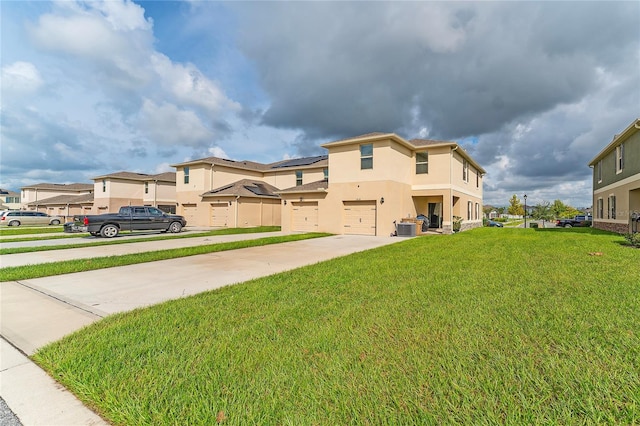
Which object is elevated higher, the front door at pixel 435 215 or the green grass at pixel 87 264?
the front door at pixel 435 215

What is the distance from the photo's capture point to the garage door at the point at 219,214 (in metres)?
25.2

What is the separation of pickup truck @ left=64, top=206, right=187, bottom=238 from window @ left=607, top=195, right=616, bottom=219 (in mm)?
26576

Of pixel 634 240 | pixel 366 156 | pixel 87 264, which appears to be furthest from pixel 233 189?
pixel 634 240

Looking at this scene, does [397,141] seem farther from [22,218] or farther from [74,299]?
[22,218]

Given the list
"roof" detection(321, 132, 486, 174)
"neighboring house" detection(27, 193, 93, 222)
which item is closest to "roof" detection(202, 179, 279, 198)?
"roof" detection(321, 132, 486, 174)

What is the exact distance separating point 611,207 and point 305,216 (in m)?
18.9

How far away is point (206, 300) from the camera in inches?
197

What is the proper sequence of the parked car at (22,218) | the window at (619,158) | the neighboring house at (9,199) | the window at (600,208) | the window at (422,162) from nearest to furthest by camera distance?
the window at (619,158) → the window at (422,162) → the window at (600,208) → the parked car at (22,218) → the neighboring house at (9,199)

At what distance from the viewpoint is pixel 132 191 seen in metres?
36.1

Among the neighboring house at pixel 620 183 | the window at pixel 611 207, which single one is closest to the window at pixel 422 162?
the neighboring house at pixel 620 183

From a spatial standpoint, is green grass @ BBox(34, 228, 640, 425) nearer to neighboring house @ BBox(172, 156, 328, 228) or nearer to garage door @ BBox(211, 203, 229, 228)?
neighboring house @ BBox(172, 156, 328, 228)

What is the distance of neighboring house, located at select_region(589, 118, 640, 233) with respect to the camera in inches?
568

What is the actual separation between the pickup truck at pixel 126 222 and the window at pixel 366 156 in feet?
40.8

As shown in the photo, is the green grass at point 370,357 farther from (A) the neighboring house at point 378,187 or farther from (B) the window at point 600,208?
(B) the window at point 600,208
